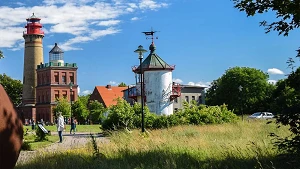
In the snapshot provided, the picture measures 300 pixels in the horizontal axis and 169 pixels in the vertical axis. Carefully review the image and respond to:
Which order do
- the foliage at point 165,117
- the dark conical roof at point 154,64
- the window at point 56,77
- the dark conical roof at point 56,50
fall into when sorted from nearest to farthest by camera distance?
A: the foliage at point 165,117
the dark conical roof at point 154,64
the window at point 56,77
the dark conical roof at point 56,50

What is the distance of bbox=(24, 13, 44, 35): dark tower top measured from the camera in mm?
105500

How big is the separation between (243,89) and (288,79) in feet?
232

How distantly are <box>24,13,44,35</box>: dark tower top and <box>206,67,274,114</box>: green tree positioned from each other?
46.4 m

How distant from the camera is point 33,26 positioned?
10588 cm

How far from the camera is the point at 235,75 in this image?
8125 centimetres

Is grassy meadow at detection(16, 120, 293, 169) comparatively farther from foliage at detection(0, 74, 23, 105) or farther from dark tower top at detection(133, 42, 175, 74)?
foliage at detection(0, 74, 23, 105)

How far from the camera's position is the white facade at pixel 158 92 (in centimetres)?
4028

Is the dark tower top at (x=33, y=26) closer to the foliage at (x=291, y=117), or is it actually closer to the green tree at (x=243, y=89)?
the green tree at (x=243, y=89)

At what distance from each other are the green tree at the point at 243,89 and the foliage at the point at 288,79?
224 feet

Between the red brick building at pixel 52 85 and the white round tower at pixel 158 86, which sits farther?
the red brick building at pixel 52 85

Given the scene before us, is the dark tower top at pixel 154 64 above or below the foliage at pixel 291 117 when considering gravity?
above

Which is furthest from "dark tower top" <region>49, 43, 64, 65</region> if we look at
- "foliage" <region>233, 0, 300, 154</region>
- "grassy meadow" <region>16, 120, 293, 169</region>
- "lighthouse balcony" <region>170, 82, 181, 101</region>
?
"foliage" <region>233, 0, 300, 154</region>

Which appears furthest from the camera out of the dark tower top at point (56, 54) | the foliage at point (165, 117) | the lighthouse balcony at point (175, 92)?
the dark tower top at point (56, 54)

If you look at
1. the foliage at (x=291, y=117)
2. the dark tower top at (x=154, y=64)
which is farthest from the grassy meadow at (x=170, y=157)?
the dark tower top at (x=154, y=64)
